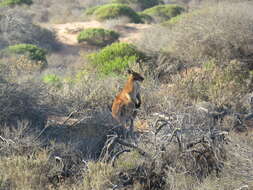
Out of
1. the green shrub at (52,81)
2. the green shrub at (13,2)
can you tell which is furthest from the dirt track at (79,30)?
the green shrub at (52,81)

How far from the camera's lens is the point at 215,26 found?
41.3ft

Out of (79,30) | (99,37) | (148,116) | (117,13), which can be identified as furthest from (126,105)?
(117,13)

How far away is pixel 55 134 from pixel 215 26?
673 centimetres

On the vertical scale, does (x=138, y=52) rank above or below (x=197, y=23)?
below

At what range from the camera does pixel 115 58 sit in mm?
→ 12656

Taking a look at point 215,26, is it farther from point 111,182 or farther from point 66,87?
point 111,182

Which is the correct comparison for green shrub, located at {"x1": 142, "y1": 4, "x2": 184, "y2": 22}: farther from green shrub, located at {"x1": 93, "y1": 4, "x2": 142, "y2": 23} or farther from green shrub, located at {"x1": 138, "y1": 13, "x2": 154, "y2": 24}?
green shrub, located at {"x1": 93, "y1": 4, "x2": 142, "y2": 23}

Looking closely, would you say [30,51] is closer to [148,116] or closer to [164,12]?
[148,116]

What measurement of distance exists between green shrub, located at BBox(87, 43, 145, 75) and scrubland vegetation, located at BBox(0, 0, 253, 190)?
1.2 inches

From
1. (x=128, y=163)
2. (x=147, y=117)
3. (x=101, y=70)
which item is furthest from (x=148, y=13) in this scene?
(x=128, y=163)

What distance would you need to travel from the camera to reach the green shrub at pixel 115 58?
11750 mm

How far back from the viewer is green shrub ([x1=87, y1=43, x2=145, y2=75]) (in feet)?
38.5

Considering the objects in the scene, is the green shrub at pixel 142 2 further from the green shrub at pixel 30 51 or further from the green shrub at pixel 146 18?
the green shrub at pixel 30 51

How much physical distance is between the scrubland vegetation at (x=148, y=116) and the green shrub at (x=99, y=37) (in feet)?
9.61
